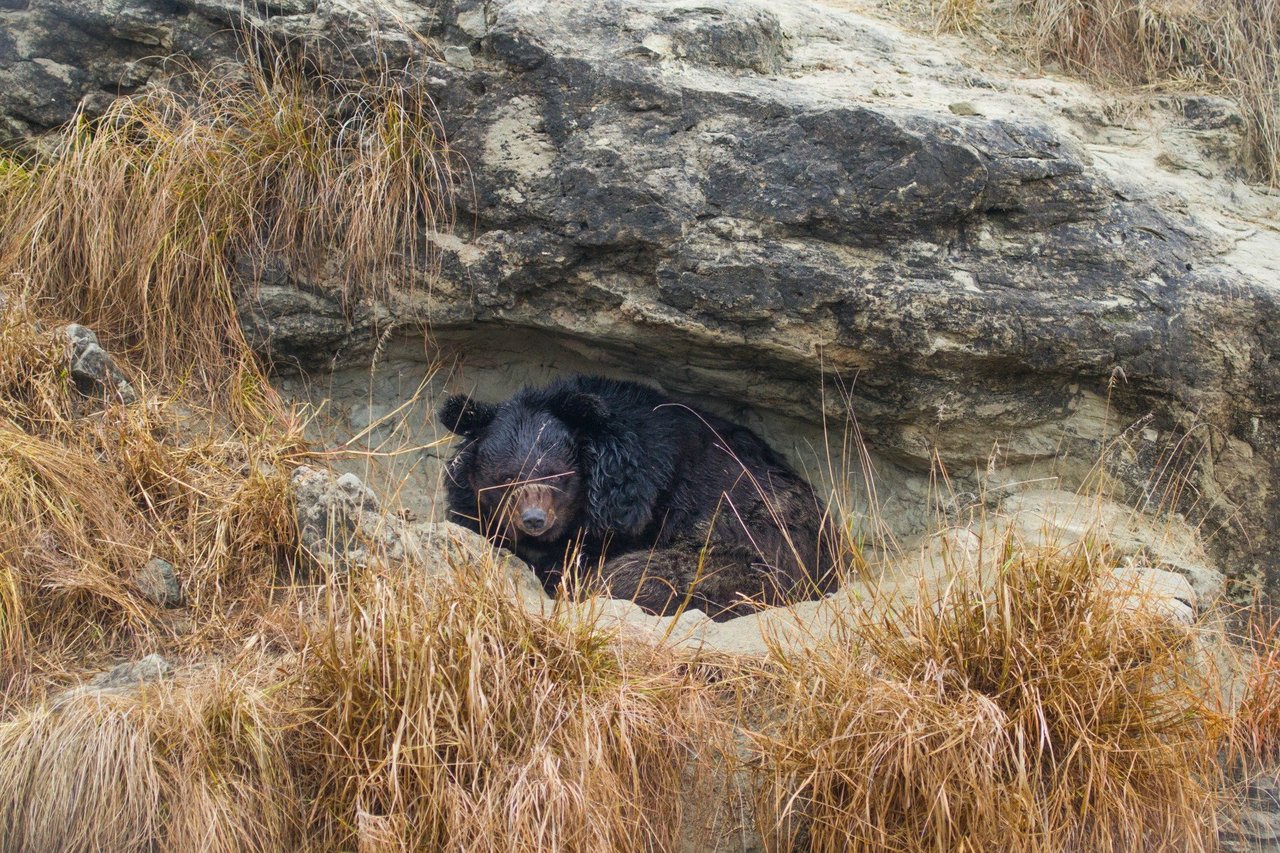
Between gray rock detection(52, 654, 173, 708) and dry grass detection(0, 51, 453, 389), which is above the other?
dry grass detection(0, 51, 453, 389)

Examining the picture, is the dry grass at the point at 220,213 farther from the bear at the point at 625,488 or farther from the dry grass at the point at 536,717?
the dry grass at the point at 536,717

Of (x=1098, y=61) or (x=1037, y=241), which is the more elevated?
(x=1098, y=61)

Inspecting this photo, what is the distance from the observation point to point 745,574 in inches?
206

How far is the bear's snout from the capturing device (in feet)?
16.7

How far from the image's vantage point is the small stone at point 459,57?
553cm

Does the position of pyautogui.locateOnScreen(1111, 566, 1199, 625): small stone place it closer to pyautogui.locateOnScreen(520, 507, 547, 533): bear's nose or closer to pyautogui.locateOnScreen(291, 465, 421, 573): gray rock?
pyautogui.locateOnScreen(520, 507, 547, 533): bear's nose

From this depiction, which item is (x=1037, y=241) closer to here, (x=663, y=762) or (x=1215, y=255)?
(x=1215, y=255)

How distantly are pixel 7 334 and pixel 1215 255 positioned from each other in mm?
5300

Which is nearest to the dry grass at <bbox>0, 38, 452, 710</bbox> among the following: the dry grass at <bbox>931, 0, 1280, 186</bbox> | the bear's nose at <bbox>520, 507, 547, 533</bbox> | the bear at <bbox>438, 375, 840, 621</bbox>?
the bear at <bbox>438, 375, 840, 621</bbox>

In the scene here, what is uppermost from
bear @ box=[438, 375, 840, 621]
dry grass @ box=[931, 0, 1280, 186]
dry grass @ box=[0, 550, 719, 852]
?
dry grass @ box=[931, 0, 1280, 186]

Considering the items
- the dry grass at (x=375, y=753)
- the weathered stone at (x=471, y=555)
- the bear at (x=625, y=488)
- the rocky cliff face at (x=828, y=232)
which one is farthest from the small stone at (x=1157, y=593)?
the weathered stone at (x=471, y=555)

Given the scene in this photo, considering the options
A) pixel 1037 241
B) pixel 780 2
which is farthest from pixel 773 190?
pixel 780 2

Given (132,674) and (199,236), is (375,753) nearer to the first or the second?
(132,674)

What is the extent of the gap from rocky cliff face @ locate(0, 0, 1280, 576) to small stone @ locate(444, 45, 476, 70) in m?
0.02
